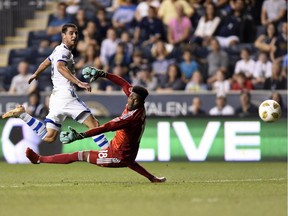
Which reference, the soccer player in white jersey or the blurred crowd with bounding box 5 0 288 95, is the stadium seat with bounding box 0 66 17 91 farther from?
the soccer player in white jersey

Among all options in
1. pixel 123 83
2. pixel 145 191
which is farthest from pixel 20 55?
pixel 145 191

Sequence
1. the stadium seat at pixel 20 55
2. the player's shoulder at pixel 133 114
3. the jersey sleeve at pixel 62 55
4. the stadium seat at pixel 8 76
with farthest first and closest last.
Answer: the stadium seat at pixel 20 55
the stadium seat at pixel 8 76
the jersey sleeve at pixel 62 55
the player's shoulder at pixel 133 114

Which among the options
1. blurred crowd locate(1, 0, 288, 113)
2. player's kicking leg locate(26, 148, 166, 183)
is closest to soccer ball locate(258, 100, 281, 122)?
player's kicking leg locate(26, 148, 166, 183)

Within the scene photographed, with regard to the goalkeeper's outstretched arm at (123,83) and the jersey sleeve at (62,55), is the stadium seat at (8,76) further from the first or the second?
the goalkeeper's outstretched arm at (123,83)

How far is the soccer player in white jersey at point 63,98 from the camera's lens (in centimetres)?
1441

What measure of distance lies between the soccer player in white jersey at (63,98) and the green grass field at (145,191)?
0.77 meters

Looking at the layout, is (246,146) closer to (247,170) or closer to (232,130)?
(232,130)

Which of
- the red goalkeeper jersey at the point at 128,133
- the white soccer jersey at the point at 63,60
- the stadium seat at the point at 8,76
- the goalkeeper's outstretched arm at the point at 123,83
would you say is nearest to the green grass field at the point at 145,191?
the red goalkeeper jersey at the point at 128,133

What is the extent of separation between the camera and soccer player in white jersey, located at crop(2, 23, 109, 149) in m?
14.4

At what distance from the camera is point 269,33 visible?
72.8 feet

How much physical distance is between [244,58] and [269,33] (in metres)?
0.97

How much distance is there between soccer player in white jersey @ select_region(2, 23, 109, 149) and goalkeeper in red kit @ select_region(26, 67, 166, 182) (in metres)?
1.02

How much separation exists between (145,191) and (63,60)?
10.3ft

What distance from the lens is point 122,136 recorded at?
13.1m
